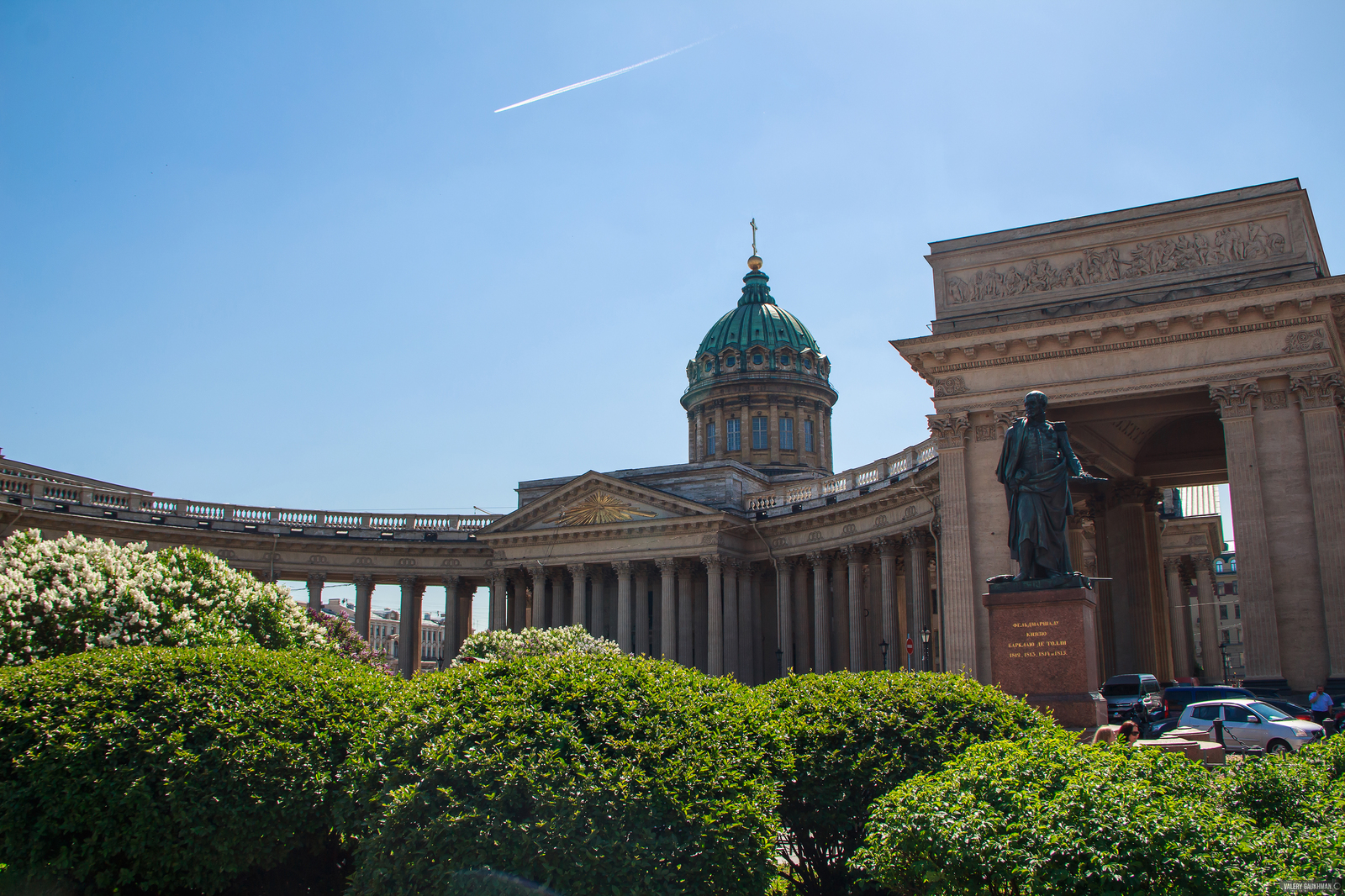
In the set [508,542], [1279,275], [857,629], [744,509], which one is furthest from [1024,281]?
[508,542]

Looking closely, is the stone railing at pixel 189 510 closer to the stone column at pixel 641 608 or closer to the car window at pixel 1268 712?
the stone column at pixel 641 608

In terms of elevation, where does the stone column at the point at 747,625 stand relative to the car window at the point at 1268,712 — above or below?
above

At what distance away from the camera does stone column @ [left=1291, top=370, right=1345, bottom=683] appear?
27.0 m

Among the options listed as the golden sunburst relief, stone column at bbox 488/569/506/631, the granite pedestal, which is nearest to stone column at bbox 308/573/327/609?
stone column at bbox 488/569/506/631

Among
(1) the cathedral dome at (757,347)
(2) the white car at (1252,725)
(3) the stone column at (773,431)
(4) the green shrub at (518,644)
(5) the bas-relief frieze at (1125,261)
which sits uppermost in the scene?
(1) the cathedral dome at (757,347)

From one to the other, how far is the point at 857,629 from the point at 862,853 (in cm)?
4024

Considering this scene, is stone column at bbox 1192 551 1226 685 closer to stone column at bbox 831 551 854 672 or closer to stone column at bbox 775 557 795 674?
stone column at bbox 831 551 854 672

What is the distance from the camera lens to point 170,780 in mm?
11961

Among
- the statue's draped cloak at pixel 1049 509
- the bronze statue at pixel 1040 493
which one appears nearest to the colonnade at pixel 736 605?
the bronze statue at pixel 1040 493

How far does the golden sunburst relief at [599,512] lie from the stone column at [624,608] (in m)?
2.53

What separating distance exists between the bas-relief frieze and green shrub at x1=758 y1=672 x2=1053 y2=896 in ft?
78.5

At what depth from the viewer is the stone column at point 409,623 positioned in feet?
192

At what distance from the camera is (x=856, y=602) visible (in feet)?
161

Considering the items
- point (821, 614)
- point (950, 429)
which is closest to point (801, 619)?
point (821, 614)
